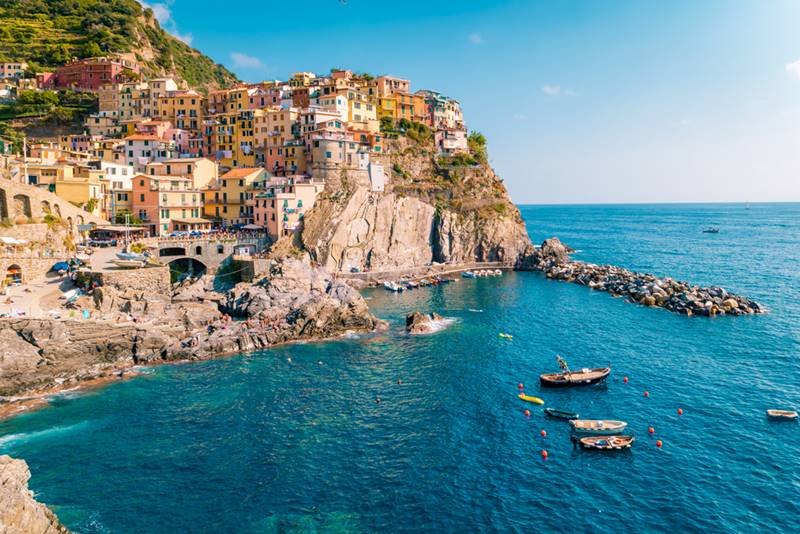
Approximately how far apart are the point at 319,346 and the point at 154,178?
40937 mm

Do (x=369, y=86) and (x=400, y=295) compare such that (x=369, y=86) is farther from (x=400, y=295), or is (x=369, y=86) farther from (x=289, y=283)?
(x=289, y=283)

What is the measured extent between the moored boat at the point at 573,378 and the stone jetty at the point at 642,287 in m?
30.7

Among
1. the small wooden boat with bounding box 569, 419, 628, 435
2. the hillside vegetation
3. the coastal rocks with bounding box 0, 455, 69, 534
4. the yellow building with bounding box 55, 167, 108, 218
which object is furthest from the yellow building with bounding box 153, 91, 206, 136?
the small wooden boat with bounding box 569, 419, 628, 435

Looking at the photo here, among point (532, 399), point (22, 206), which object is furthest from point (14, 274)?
point (532, 399)

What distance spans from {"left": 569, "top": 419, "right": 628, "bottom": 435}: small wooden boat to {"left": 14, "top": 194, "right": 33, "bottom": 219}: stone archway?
2469 inches

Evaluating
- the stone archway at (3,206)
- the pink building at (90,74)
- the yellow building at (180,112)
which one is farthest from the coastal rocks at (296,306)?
the pink building at (90,74)

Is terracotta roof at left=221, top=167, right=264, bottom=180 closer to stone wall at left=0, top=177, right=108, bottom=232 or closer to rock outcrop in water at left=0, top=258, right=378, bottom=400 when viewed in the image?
rock outcrop in water at left=0, top=258, right=378, bottom=400

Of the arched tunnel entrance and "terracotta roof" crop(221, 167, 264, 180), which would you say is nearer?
the arched tunnel entrance

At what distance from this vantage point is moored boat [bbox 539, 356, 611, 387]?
4650 cm

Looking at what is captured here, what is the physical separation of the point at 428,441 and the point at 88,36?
139609 mm

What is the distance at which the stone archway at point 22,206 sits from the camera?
62.1 meters

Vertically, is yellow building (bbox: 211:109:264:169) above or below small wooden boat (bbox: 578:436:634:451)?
above

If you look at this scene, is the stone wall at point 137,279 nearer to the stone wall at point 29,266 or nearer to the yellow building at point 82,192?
the stone wall at point 29,266

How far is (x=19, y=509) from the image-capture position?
22.6m
